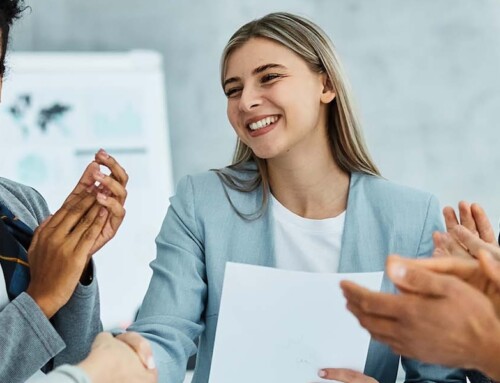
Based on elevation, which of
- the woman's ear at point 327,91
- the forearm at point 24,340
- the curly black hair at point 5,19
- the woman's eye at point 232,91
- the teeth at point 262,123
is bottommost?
the forearm at point 24,340

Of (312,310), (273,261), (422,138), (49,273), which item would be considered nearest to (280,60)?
(273,261)

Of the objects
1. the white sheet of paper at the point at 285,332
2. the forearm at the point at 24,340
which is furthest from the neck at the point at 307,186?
the forearm at the point at 24,340

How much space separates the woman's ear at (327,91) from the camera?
1652mm

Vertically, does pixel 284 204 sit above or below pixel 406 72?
below

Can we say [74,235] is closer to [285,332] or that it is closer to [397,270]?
[285,332]

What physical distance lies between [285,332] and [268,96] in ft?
1.55

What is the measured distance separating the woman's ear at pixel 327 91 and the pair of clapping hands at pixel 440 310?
0.73 meters

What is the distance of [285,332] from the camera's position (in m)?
1.36

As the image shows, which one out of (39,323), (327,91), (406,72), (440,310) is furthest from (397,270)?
(406,72)

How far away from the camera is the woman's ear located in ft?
5.42

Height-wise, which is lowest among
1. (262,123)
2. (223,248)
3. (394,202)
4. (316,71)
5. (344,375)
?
(344,375)

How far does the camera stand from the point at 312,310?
1.36m

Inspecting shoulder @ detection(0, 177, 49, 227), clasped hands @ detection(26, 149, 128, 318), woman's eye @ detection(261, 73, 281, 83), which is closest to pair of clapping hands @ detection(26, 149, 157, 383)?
clasped hands @ detection(26, 149, 128, 318)

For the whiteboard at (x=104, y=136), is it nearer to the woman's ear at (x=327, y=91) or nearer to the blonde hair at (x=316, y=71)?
the blonde hair at (x=316, y=71)
